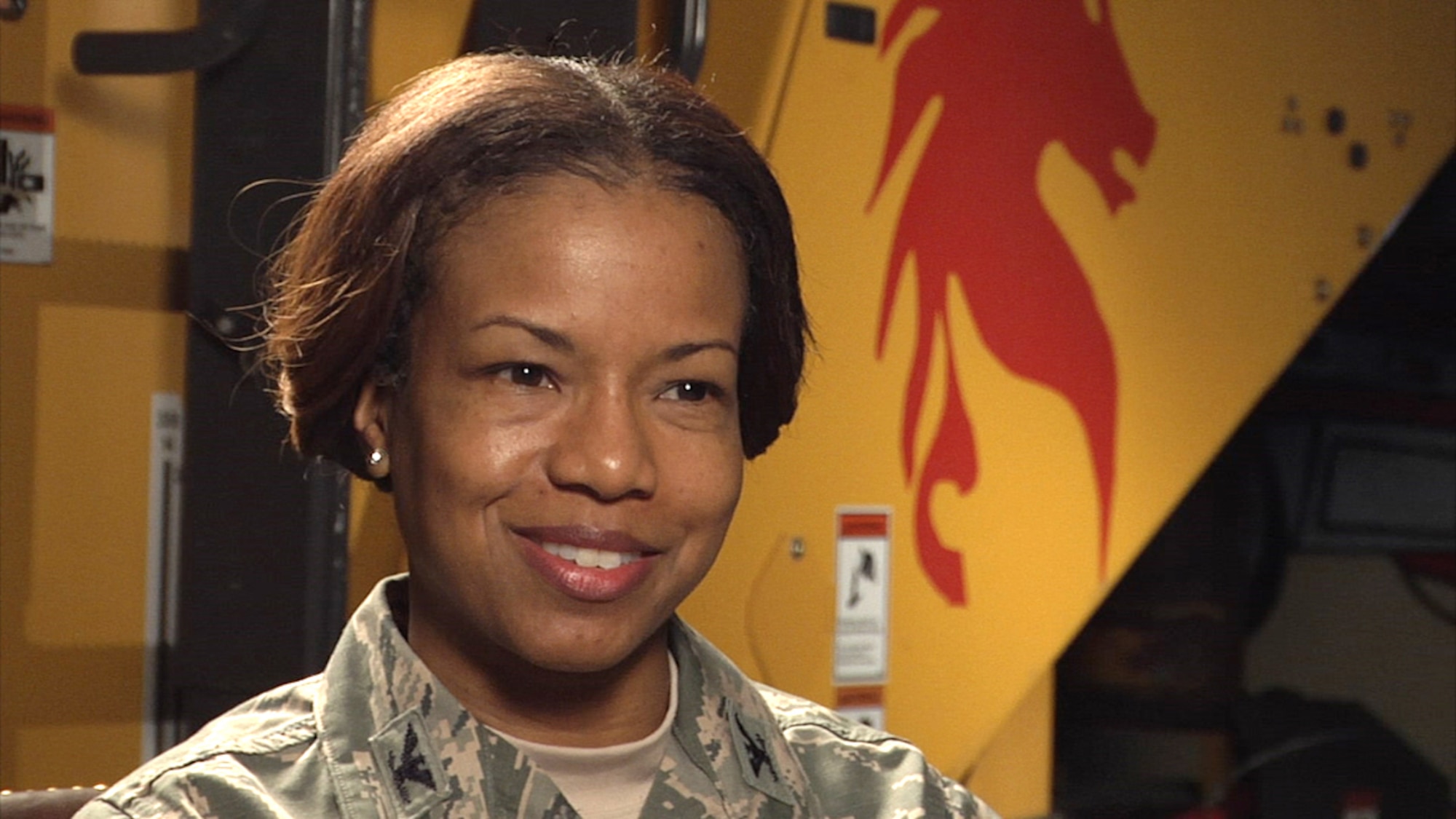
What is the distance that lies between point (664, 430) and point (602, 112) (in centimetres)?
20

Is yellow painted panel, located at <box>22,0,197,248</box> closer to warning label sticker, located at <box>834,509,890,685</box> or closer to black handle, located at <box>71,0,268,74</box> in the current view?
black handle, located at <box>71,0,268,74</box>

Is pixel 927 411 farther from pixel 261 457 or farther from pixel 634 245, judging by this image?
pixel 634 245

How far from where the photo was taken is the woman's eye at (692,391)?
1.15m

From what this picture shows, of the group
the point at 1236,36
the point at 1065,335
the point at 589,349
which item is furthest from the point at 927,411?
the point at 589,349

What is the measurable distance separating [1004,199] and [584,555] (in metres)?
1.32

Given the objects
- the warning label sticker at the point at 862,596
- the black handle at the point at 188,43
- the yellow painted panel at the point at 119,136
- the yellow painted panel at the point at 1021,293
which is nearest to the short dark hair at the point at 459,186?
the black handle at the point at 188,43

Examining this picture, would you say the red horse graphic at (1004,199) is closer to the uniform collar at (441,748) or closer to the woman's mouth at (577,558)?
the uniform collar at (441,748)

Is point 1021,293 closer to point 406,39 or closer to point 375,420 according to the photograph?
point 406,39

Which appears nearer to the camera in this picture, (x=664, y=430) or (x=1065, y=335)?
(x=664, y=430)

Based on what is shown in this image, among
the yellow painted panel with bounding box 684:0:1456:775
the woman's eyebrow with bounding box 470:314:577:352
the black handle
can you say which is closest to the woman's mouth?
the woman's eyebrow with bounding box 470:314:577:352

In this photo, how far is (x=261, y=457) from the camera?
159cm

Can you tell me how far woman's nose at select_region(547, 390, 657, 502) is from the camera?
1.09m

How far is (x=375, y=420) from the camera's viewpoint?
120 cm

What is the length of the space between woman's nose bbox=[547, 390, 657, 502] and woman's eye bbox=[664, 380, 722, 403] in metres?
0.05
